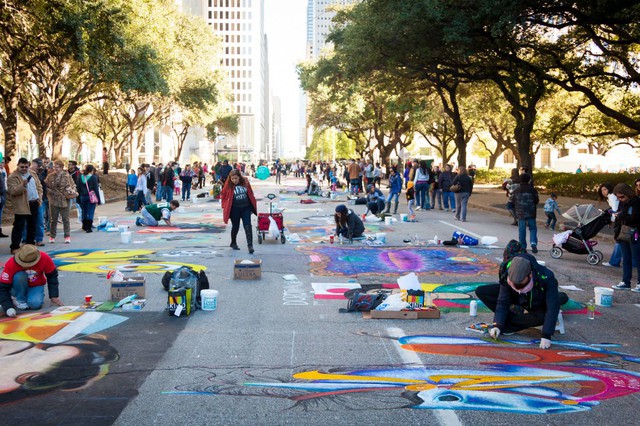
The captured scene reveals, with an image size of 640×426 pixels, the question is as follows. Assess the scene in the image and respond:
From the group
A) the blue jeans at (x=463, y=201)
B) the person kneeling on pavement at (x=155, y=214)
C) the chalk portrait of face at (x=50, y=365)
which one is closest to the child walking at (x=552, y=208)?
the blue jeans at (x=463, y=201)

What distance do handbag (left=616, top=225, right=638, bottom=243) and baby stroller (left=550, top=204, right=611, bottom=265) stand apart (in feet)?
8.87

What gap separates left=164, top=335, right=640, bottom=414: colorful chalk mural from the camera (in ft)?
18.0

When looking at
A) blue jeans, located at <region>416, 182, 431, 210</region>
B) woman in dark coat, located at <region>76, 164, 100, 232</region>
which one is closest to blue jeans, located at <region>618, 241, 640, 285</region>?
woman in dark coat, located at <region>76, 164, 100, 232</region>

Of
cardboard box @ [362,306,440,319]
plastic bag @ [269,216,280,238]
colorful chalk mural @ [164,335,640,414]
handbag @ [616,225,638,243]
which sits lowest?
colorful chalk mural @ [164,335,640,414]

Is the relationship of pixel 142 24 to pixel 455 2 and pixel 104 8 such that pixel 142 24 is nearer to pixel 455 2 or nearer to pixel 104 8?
pixel 104 8

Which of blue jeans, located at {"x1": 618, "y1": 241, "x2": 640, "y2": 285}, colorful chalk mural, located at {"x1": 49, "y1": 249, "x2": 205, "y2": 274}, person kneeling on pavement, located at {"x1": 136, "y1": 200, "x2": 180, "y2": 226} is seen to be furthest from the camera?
person kneeling on pavement, located at {"x1": 136, "y1": 200, "x2": 180, "y2": 226}

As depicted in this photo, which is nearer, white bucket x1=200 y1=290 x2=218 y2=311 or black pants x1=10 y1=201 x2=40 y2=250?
white bucket x1=200 y1=290 x2=218 y2=311

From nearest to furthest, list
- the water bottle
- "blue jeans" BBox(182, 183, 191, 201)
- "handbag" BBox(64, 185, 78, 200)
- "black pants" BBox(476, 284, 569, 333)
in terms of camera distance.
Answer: "black pants" BBox(476, 284, 569, 333)
the water bottle
"handbag" BBox(64, 185, 78, 200)
"blue jeans" BBox(182, 183, 191, 201)

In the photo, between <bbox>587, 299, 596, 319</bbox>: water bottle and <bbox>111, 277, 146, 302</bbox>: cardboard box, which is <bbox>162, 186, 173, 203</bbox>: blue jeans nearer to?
<bbox>111, 277, 146, 302</bbox>: cardboard box

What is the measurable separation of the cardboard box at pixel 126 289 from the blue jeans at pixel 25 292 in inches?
35.7

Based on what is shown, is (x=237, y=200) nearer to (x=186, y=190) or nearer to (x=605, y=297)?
(x=605, y=297)

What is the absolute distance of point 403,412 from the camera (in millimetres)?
5250

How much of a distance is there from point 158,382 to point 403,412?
2.11 meters

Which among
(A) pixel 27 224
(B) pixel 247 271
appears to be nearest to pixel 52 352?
(B) pixel 247 271
